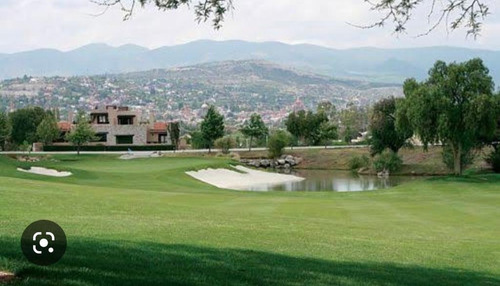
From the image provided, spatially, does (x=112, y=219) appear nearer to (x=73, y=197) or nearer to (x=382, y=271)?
(x=73, y=197)

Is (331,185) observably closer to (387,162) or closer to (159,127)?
(387,162)

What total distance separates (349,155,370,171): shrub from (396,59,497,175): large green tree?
2745 cm

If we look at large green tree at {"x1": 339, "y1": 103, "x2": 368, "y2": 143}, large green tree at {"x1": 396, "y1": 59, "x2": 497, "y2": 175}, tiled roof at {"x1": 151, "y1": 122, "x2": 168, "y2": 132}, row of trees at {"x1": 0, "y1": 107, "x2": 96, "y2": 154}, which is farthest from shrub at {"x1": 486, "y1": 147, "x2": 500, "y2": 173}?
large green tree at {"x1": 339, "y1": 103, "x2": 368, "y2": 143}

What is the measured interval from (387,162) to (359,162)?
733 cm

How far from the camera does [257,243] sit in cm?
1439

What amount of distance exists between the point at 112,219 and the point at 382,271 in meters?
7.84

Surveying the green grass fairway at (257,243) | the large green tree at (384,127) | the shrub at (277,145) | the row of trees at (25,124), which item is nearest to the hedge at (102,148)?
the row of trees at (25,124)

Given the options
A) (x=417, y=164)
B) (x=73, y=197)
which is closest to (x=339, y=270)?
(x=73, y=197)

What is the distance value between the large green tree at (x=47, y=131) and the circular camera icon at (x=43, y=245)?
80204 mm

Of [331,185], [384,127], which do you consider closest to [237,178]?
[331,185]

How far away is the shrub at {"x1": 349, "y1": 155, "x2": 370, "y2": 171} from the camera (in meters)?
81.1

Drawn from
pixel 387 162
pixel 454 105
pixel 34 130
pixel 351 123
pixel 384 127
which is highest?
pixel 351 123

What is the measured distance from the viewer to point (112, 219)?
17.2m

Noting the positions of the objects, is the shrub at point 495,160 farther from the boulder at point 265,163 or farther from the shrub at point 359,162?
the boulder at point 265,163
